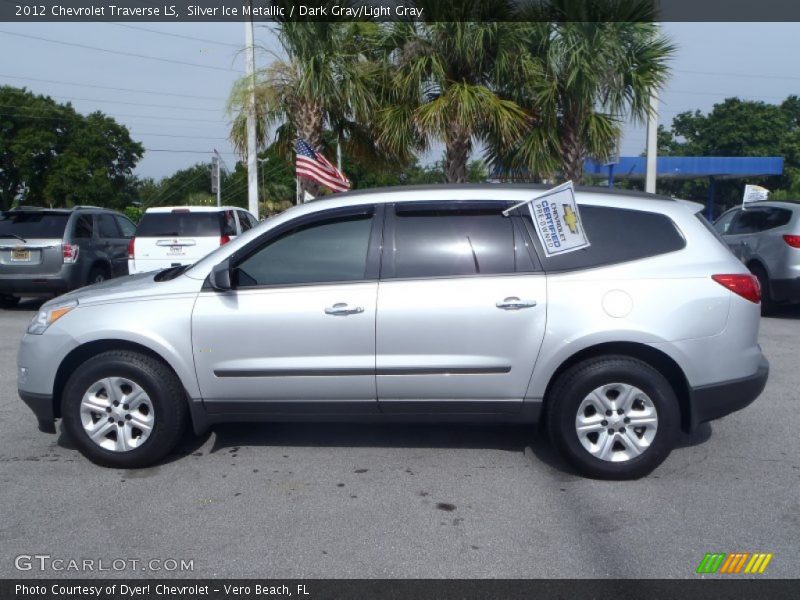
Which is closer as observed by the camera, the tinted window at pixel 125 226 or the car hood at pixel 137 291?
the car hood at pixel 137 291

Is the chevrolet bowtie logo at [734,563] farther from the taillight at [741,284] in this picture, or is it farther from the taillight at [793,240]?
the taillight at [793,240]

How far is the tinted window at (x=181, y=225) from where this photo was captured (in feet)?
39.2

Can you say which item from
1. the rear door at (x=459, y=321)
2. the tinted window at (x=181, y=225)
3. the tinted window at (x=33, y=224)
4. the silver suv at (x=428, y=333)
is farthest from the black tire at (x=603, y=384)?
the tinted window at (x=33, y=224)

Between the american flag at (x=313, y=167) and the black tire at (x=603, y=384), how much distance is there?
28.3 feet

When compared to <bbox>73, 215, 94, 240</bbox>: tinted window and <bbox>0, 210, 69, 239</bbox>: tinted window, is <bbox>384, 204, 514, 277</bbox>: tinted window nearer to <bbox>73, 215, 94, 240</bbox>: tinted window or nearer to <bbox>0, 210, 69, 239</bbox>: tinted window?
<bbox>0, 210, 69, 239</bbox>: tinted window

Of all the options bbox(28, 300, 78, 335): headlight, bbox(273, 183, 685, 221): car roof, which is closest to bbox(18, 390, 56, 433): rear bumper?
bbox(28, 300, 78, 335): headlight

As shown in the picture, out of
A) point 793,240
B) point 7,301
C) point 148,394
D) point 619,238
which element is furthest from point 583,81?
point 7,301

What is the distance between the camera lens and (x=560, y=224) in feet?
15.9

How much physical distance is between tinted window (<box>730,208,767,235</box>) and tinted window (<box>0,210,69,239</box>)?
1074cm

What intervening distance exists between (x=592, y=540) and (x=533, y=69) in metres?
9.45

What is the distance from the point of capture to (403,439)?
568 cm

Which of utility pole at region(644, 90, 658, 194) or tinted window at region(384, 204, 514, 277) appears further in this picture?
utility pole at region(644, 90, 658, 194)

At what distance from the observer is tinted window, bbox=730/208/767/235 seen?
38.1 ft

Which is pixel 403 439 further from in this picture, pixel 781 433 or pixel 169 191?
pixel 169 191
